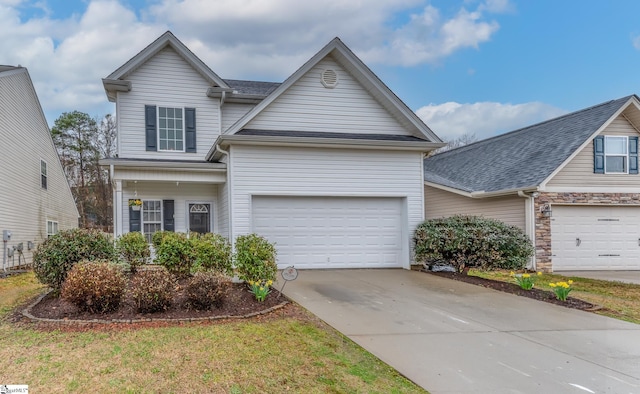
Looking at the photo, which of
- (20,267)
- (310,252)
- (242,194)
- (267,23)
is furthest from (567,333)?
(20,267)

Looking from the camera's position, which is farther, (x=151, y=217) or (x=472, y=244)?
Result: (x=151, y=217)

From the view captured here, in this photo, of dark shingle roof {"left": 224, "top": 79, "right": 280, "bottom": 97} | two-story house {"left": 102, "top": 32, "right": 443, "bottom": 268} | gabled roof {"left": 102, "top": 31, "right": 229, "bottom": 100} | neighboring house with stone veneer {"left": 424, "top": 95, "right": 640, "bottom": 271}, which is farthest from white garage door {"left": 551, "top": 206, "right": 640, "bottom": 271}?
gabled roof {"left": 102, "top": 31, "right": 229, "bottom": 100}

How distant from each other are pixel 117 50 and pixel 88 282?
15.5m

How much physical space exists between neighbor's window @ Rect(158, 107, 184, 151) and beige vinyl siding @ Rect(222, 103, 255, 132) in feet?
4.79

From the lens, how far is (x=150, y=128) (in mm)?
13562

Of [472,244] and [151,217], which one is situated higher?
[151,217]

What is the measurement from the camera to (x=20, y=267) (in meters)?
15.0

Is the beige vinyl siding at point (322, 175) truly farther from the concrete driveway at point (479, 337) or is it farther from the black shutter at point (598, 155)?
the black shutter at point (598, 155)

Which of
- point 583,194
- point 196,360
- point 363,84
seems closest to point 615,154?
point 583,194

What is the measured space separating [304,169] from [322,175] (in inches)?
20.6

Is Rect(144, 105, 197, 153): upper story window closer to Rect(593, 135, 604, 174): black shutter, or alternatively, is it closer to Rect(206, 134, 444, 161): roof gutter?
Rect(206, 134, 444, 161): roof gutter

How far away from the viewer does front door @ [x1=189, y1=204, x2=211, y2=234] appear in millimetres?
13594

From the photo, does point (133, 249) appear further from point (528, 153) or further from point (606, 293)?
point (528, 153)

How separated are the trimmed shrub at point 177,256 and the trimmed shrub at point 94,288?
192 cm
